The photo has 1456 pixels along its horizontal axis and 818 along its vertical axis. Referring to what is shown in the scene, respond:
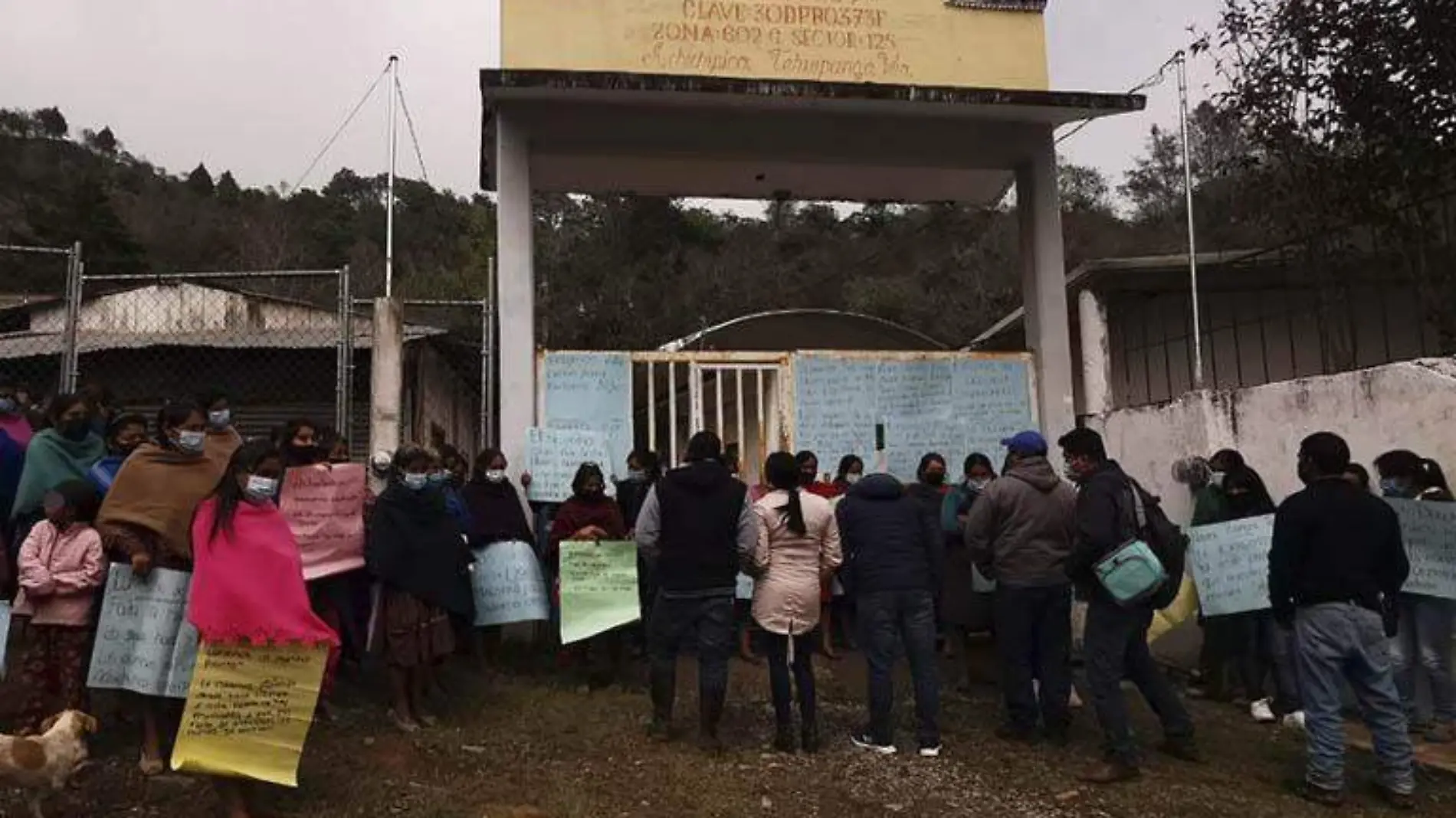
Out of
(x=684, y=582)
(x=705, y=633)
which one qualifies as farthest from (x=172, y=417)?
(x=705, y=633)

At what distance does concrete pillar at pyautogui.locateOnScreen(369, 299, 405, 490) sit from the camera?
27.2ft

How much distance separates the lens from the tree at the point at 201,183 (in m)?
44.8

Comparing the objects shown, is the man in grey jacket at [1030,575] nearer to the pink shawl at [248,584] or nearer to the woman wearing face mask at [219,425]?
the pink shawl at [248,584]

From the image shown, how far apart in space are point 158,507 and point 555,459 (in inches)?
133

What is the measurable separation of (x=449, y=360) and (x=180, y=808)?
12070 millimetres

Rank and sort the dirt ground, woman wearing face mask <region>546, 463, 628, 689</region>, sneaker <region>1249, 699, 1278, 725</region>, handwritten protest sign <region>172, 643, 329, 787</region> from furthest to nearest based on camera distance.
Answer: woman wearing face mask <region>546, 463, 628, 689</region> < sneaker <region>1249, 699, 1278, 725</region> < the dirt ground < handwritten protest sign <region>172, 643, 329, 787</region>

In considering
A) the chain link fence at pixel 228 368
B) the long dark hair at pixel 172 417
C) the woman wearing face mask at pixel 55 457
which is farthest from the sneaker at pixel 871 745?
the chain link fence at pixel 228 368

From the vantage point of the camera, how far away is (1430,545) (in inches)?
248

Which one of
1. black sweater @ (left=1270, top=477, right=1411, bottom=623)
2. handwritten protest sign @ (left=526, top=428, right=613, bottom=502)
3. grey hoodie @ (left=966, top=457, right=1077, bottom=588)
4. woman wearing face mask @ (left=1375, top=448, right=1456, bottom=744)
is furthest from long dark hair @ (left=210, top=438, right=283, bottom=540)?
woman wearing face mask @ (left=1375, top=448, right=1456, bottom=744)

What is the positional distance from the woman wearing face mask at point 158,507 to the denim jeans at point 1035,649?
4274 mm

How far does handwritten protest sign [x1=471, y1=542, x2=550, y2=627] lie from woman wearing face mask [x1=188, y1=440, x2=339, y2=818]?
2.16 meters

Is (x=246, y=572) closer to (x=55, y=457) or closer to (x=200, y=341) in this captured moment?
(x=55, y=457)

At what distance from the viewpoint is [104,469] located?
5582 mm

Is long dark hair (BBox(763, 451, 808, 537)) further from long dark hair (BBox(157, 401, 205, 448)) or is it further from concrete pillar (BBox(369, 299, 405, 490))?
concrete pillar (BBox(369, 299, 405, 490))
